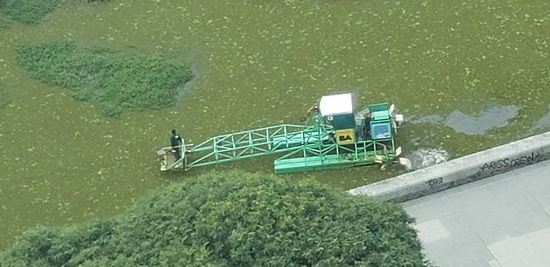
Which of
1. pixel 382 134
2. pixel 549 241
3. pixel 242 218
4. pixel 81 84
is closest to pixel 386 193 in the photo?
pixel 382 134

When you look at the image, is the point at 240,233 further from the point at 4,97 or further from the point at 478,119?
the point at 4,97

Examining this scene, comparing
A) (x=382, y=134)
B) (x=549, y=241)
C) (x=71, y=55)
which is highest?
(x=71, y=55)

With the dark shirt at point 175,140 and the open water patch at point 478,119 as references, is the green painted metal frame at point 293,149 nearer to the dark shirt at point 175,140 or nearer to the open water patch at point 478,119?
the dark shirt at point 175,140

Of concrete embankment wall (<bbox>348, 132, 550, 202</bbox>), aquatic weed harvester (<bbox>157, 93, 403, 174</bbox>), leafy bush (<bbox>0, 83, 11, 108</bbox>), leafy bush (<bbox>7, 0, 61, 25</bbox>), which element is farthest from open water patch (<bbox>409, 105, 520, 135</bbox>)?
leafy bush (<bbox>7, 0, 61, 25</bbox>)

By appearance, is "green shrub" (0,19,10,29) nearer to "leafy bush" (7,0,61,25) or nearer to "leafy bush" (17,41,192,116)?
"leafy bush" (7,0,61,25)

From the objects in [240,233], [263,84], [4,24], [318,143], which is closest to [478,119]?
[318,143]

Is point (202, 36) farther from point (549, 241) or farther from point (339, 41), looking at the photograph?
point (549, 241)
